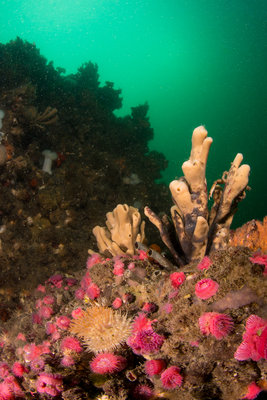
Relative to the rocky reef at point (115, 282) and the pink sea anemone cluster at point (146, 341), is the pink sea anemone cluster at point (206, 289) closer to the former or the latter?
the rocky reef at point (115, 282)

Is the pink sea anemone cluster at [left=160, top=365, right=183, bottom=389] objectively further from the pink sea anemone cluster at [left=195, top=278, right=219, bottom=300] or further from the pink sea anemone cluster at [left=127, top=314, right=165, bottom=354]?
the pink sea anemone cluster at [left=195, top=278, right=219, bottom=300]

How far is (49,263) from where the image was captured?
518cm

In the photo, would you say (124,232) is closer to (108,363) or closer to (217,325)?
(108,363)

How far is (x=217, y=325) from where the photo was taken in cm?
167

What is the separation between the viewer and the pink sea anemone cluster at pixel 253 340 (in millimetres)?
1520

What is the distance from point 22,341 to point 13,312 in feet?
5.30

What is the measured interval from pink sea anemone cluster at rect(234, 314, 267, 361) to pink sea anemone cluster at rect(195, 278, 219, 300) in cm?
30

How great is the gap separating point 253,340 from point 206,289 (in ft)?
1.44

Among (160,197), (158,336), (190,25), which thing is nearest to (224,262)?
(158,336)

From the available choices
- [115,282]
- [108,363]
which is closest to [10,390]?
[108,363]

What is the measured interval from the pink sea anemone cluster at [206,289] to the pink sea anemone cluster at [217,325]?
15 centimetres

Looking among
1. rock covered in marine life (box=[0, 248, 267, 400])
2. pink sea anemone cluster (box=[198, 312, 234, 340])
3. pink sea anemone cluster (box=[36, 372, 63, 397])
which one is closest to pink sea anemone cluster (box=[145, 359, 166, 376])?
rock covered in marine life (box=[0, 248, 267, 400])

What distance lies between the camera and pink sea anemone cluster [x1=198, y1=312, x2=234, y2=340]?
1.67 metres

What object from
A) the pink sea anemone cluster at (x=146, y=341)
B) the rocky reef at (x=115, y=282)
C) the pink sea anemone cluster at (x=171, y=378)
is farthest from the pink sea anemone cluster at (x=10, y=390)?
the pink sea anemone cluster at (x=171, y=378)
